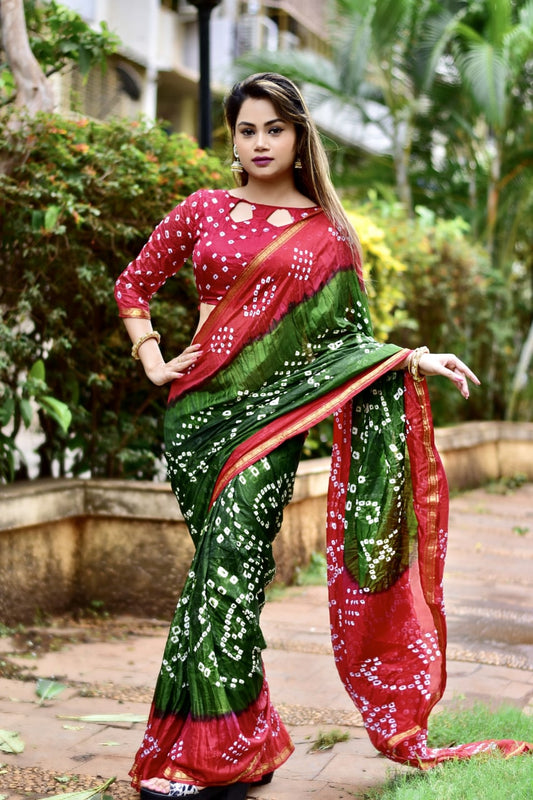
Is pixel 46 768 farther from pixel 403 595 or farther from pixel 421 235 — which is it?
pixel 421 235

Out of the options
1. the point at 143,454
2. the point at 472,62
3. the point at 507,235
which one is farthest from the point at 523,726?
the point at 472,62

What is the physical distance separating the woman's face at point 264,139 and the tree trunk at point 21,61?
196cm

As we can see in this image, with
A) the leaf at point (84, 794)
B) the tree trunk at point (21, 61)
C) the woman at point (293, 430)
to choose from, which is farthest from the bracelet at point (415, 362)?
the tree trunk at point (21, 61)

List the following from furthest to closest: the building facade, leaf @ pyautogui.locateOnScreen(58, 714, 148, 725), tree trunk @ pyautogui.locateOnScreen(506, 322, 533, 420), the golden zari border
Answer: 1. the building facade
2. tree trunk @ pyautogui.locateOnScreen(506, 322, 533, 420)
3. leaf @ pyautogui.locateOnScreen(58, 714, 148, 725)
4. the golden zari border

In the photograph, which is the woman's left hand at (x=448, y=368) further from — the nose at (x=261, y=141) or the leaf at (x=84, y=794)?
the leaf at (x=84, y=794)

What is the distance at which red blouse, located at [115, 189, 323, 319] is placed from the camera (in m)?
3.09

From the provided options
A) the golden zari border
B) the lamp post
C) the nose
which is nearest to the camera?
the nose

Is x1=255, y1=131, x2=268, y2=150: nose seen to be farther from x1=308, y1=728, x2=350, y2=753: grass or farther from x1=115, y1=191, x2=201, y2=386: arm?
x1=308, y1=728, x2=350, y2=753: grass

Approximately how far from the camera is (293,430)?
3.03 m

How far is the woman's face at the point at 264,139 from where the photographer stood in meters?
3.07

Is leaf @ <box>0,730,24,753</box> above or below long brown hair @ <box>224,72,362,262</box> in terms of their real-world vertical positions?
below

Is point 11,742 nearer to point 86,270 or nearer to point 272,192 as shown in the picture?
point 272,192

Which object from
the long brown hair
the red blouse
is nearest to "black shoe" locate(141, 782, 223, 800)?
the red blouse

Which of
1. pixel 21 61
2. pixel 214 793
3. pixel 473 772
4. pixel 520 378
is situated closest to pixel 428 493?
pixel 473 772
